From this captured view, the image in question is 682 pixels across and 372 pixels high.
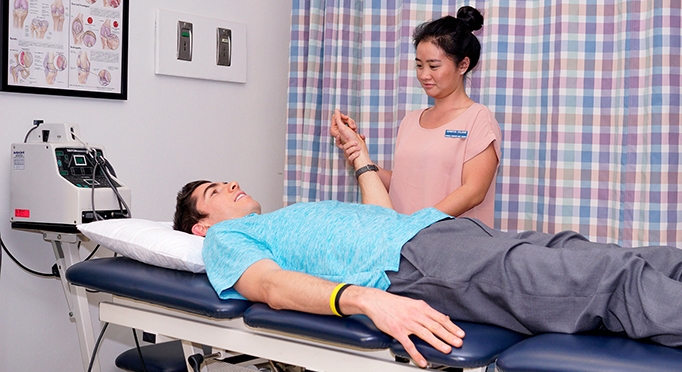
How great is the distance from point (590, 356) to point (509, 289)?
0.27 m

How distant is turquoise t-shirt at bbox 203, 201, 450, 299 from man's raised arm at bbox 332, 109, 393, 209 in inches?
15.3

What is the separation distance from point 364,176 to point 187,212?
0.62 meters

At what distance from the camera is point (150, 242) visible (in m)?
1.71

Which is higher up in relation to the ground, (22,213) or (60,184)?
(60,184)

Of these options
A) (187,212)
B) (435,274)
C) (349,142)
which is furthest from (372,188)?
(435,274)

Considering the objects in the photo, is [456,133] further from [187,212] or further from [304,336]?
[304,336]

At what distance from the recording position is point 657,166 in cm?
218

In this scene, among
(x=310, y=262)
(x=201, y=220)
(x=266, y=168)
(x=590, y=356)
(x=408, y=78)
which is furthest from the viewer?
(x=266, y=168)

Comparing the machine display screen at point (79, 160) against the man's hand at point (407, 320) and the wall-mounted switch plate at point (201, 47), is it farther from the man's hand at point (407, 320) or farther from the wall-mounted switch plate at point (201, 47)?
the man's hand at point (407, 320)

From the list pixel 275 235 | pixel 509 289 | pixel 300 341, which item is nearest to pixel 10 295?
pixel 275 235

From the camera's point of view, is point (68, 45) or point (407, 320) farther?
point (68, 45)

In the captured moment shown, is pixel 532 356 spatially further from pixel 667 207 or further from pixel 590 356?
pixel 667 207

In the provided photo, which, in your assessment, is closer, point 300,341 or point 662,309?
point 662,309

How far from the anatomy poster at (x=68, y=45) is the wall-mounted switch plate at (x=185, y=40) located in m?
0.26
